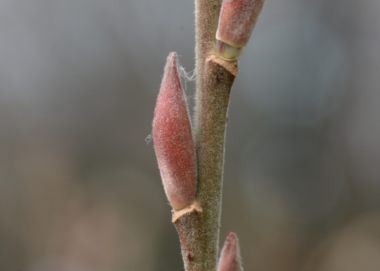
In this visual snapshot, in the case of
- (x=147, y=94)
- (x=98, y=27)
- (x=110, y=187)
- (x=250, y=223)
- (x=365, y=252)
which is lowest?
(x=365, y=252)

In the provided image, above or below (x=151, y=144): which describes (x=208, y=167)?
above

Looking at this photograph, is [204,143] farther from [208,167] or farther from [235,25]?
[235,25]

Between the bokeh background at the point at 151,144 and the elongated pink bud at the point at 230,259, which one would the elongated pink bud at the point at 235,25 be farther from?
the bokeh background at the point at 151,144

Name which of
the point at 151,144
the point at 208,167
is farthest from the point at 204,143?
the point at 151,144

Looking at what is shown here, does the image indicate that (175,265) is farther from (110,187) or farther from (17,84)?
(17,84)

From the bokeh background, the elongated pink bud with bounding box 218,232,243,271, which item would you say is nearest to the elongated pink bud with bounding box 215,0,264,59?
the elongated pink bud with bounding box 218,232,243,271

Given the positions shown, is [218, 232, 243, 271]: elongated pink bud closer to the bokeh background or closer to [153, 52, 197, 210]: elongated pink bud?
[153, 52, 197, 210]: elongated pink bud

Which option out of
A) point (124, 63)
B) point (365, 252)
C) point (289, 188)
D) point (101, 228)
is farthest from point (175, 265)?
point (124, 63)
